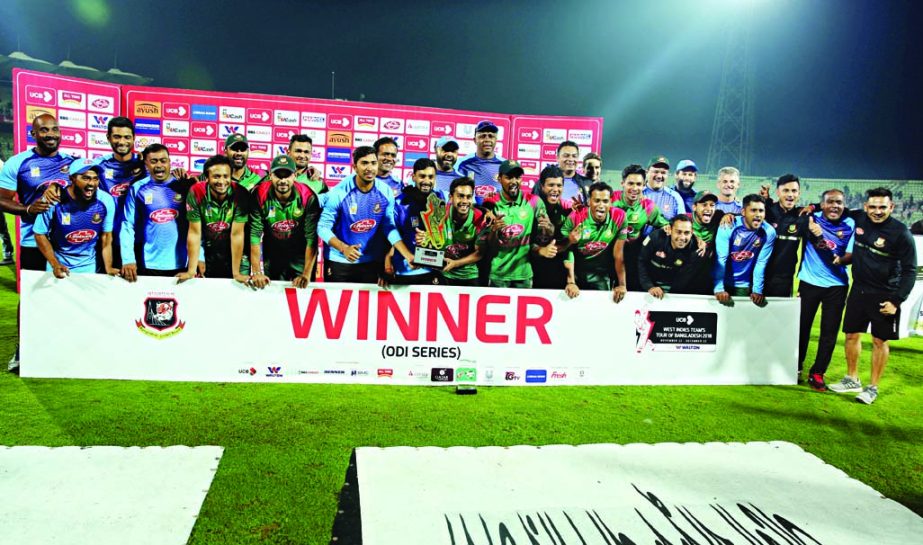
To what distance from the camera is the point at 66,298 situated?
461 centimetres

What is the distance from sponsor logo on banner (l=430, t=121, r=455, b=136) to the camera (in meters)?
9.13

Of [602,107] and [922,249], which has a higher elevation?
[602,107]

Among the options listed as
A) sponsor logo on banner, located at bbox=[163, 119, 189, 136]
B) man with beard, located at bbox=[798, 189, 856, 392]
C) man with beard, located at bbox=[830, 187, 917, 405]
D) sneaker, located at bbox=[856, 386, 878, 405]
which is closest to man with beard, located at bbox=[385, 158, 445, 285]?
man with beard, located at bbox=[798, 189, 856, 392]

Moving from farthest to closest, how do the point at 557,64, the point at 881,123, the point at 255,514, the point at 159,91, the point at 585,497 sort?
the point at 881,123 < the point at 557,64 < the point at 159,91 < the point at 585,497 < the point at 255,514

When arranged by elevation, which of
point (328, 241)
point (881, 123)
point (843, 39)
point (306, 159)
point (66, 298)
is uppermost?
point (843, 39)

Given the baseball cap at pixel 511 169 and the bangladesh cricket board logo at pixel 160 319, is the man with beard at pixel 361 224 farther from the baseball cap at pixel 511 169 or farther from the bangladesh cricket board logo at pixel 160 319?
the bangladesh cricket board logo at pixel 160 319

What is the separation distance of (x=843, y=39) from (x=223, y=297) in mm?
35000

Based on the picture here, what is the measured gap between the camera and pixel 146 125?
27.9 ft

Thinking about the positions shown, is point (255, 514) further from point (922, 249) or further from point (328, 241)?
point (922, 249)

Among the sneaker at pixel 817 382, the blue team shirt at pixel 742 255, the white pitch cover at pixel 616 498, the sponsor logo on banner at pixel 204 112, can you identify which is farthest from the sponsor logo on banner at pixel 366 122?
the sneaker at pixel 817 382

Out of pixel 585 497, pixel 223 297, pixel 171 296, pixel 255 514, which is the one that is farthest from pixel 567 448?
pixel 171 296

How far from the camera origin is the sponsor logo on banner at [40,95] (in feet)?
25.4

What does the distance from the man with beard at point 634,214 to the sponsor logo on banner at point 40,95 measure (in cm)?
814

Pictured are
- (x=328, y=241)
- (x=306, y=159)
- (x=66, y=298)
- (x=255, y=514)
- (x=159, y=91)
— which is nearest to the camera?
(x=255, y=514)
